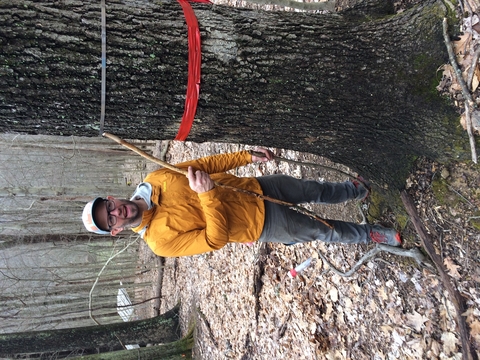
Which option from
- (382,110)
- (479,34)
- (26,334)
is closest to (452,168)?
(382,110)

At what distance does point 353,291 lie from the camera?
4.07 m

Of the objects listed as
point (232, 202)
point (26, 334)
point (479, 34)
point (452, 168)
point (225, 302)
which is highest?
point (479, 34)

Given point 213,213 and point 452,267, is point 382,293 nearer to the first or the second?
point 452,267

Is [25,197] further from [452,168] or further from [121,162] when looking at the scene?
[452,168]

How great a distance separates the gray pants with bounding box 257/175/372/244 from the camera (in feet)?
11.5

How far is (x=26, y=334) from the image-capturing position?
293 inches

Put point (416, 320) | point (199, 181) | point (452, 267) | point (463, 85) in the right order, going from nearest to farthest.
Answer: point (463, 85)
point (199, 181)
point (452, 267)
point (416, 320)

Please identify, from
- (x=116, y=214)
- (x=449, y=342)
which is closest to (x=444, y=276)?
(x=449, y=342)

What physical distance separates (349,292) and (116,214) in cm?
267

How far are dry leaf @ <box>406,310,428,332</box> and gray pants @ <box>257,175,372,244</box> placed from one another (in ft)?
2.57

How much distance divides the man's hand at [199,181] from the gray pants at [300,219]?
2.51 feet

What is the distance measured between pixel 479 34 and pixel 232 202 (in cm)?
218

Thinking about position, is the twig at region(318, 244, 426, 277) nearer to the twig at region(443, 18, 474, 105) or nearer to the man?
the man

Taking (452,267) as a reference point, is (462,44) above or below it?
above
